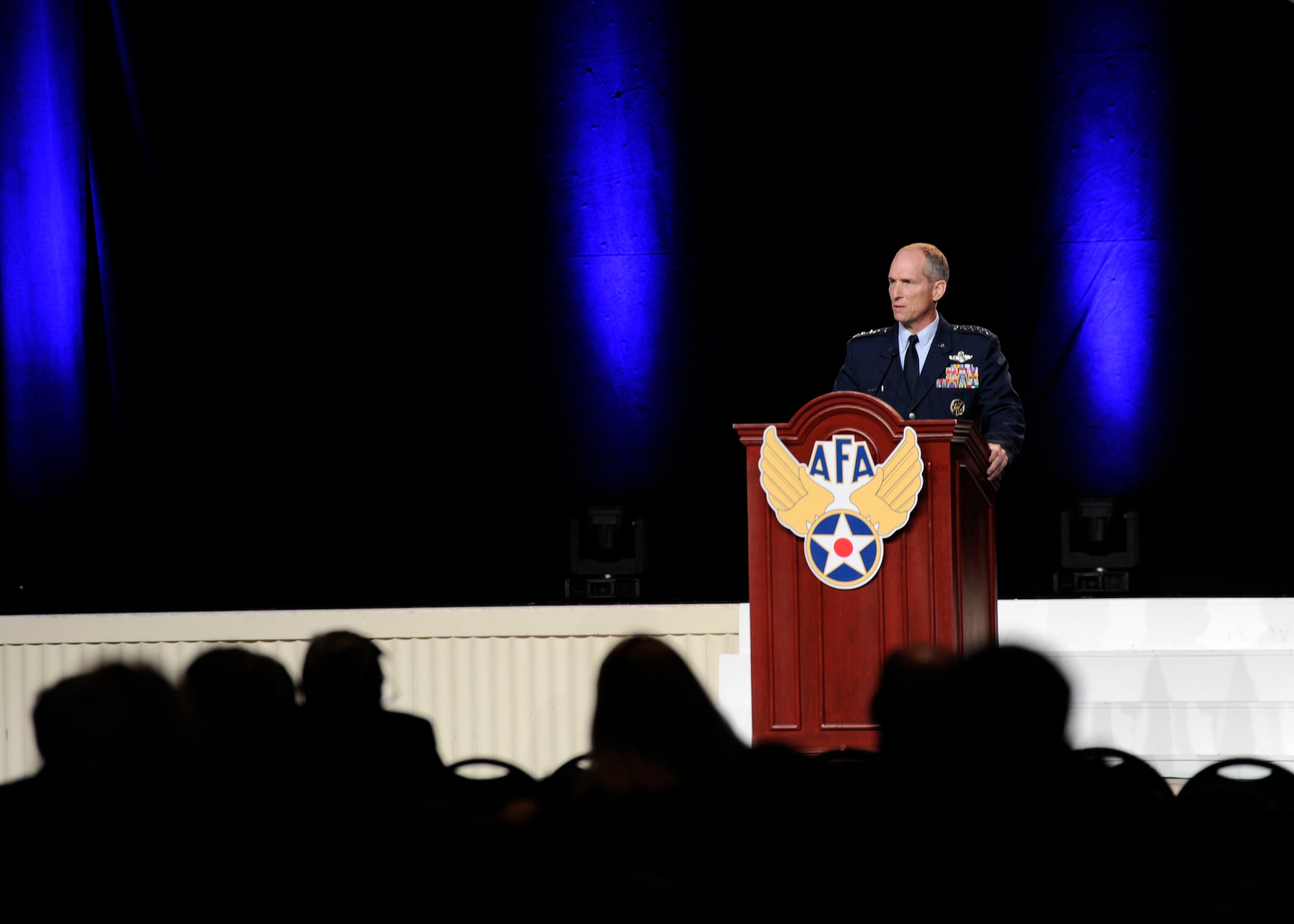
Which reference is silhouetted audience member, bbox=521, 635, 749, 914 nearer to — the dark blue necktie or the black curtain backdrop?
the dark blue necktie

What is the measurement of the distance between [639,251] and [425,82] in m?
0.99

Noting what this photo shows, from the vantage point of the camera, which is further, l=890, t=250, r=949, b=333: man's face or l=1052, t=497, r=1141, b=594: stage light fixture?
l=1052, t=497, r=1141, b=594: stage light fixture

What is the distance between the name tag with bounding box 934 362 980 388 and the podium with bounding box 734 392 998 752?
37cm

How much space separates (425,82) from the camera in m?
5.56

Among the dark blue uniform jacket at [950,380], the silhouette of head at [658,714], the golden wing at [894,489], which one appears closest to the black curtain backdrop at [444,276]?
the dark blue uniform jacket at [950,380]

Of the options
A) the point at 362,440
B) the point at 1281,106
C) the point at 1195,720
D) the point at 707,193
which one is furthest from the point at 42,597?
the point at 1281,106

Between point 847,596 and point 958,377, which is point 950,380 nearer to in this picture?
point 958,377

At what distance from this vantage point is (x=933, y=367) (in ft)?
12.1

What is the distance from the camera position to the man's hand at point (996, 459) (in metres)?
3.68

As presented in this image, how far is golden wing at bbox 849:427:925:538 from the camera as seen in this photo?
3139 mm

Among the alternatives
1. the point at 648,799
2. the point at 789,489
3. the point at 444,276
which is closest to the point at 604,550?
the point at 444,276

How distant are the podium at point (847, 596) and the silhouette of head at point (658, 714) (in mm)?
1188

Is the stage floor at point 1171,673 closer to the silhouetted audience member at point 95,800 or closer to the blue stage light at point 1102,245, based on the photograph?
the blue stage light at point 1102,245

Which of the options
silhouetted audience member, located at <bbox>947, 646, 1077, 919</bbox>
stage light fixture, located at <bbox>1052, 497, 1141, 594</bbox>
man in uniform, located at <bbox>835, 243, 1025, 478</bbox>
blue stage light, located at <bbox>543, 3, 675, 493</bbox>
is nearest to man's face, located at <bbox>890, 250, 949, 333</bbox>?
man in uniform, located at <bbox>835, 243, 1025, 478</bbox>
